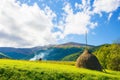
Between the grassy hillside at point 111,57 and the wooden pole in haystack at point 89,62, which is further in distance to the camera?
the grassy hillside at point 111,57

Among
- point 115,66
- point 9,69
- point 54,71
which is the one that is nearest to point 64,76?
point 54,71

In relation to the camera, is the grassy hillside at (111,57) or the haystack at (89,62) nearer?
the haystack at (89,62)

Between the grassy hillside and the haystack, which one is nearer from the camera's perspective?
the haystack

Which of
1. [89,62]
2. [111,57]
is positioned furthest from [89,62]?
[111,57]

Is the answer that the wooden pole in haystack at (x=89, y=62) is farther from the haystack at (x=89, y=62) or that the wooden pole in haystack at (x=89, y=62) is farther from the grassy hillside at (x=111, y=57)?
the grassy hillside at (x=111, y=57)

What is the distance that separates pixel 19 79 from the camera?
38188 millimetres

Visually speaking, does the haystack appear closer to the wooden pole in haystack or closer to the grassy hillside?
the wooden pole in haystack

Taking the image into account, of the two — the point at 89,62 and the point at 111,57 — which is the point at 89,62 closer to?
the point at 89,62

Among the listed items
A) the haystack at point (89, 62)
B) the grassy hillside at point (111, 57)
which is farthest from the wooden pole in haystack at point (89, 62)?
the grassy hillside at point (111, 57)

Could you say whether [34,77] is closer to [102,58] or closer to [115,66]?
[115,66]

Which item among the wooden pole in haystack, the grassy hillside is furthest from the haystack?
the grassy hillside

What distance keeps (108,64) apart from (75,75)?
184 feet

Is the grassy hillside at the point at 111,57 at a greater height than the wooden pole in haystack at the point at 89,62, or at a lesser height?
greater

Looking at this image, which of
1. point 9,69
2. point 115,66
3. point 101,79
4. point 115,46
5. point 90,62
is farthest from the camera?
point 115,46
